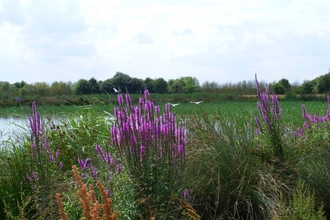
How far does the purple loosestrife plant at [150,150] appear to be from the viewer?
374 centimetres

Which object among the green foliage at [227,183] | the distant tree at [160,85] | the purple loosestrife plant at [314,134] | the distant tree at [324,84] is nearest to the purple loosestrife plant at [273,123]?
the purple loosestrife plant at [314,134]

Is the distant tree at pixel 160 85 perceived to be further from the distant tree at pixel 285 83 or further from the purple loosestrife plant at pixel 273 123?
the purple loosestrife plant at pixel 273 123

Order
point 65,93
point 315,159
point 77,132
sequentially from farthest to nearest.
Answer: point 65,93
point 77,132
point 315,159

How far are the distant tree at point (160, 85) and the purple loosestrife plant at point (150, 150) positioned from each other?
Answer: 35.2 meters

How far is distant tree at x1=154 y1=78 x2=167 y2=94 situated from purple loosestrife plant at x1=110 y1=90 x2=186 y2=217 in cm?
3515

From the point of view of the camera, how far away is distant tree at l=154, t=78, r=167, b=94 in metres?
39.2

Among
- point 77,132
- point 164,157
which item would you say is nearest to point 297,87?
point 77,132

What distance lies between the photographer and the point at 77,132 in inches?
279

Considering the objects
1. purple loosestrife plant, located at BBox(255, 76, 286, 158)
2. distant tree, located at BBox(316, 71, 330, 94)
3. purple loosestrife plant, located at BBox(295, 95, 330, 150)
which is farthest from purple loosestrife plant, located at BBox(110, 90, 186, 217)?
distant tree, located at BBox(316, 71, 330, 94)

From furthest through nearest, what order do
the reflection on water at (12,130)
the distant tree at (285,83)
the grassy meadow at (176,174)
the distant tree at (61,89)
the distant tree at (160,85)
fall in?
the distant tree at (285,83) < the distant tree at (160,85) < the distant tree at (61,89) < the reflection on water at (12,130) < the grassy meadow at (176,174)

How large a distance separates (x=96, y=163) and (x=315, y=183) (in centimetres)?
248

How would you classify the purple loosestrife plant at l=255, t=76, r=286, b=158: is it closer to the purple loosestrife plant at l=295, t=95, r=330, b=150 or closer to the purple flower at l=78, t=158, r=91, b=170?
the purple loosestrife plant at l=295, t=95, r=330, b=150

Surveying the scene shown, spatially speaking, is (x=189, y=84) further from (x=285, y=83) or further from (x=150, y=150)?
(x=150, y=150)

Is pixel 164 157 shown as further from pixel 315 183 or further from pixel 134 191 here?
pixel 315 183
